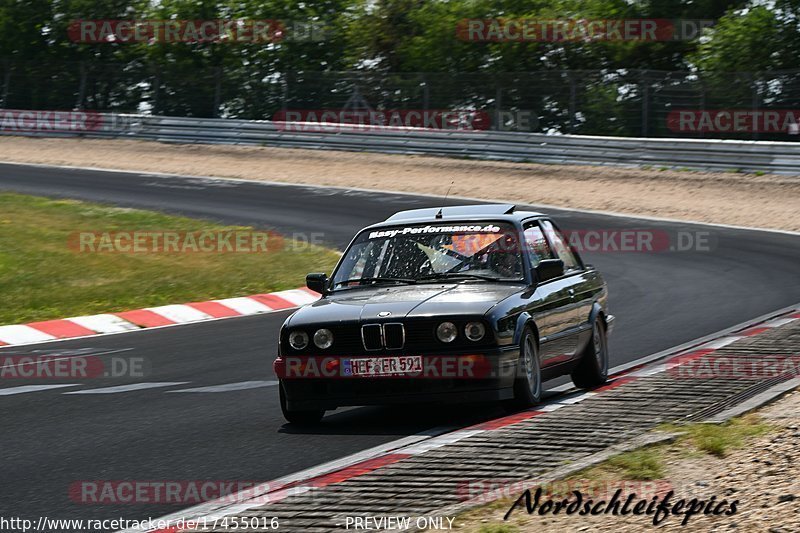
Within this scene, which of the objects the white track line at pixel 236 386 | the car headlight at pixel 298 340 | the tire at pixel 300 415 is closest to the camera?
the car headlight at pixel 298 340

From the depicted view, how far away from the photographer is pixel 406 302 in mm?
8133

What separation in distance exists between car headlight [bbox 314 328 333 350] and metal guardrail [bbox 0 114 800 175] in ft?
72.9

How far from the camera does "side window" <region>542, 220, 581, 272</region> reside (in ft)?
31.9

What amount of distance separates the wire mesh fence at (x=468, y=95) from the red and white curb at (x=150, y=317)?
56.9 feet

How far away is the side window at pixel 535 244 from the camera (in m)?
9.11

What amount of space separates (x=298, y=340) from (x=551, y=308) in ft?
6.21

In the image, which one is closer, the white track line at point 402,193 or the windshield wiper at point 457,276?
the windshield wiper at point 457,276

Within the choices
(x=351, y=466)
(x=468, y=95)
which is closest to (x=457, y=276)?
(x=351, y=466)

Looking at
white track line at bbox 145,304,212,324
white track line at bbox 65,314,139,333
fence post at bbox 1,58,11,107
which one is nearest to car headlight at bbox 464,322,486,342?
white track line at bbox 65,314,139,333

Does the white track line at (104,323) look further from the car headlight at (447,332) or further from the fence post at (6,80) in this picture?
the fence post at (6,80)

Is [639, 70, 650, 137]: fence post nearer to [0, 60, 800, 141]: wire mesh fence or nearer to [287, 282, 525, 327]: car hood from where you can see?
[0, 60, 800, 141]: wire mesh fence

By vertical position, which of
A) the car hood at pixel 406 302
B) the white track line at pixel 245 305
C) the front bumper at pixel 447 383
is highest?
the car hood at pixel 406 302

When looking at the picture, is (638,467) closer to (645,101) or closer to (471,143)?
(645,101)

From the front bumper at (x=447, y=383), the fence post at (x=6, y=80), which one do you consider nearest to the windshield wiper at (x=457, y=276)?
the front bumper at (x=447, y=383)
